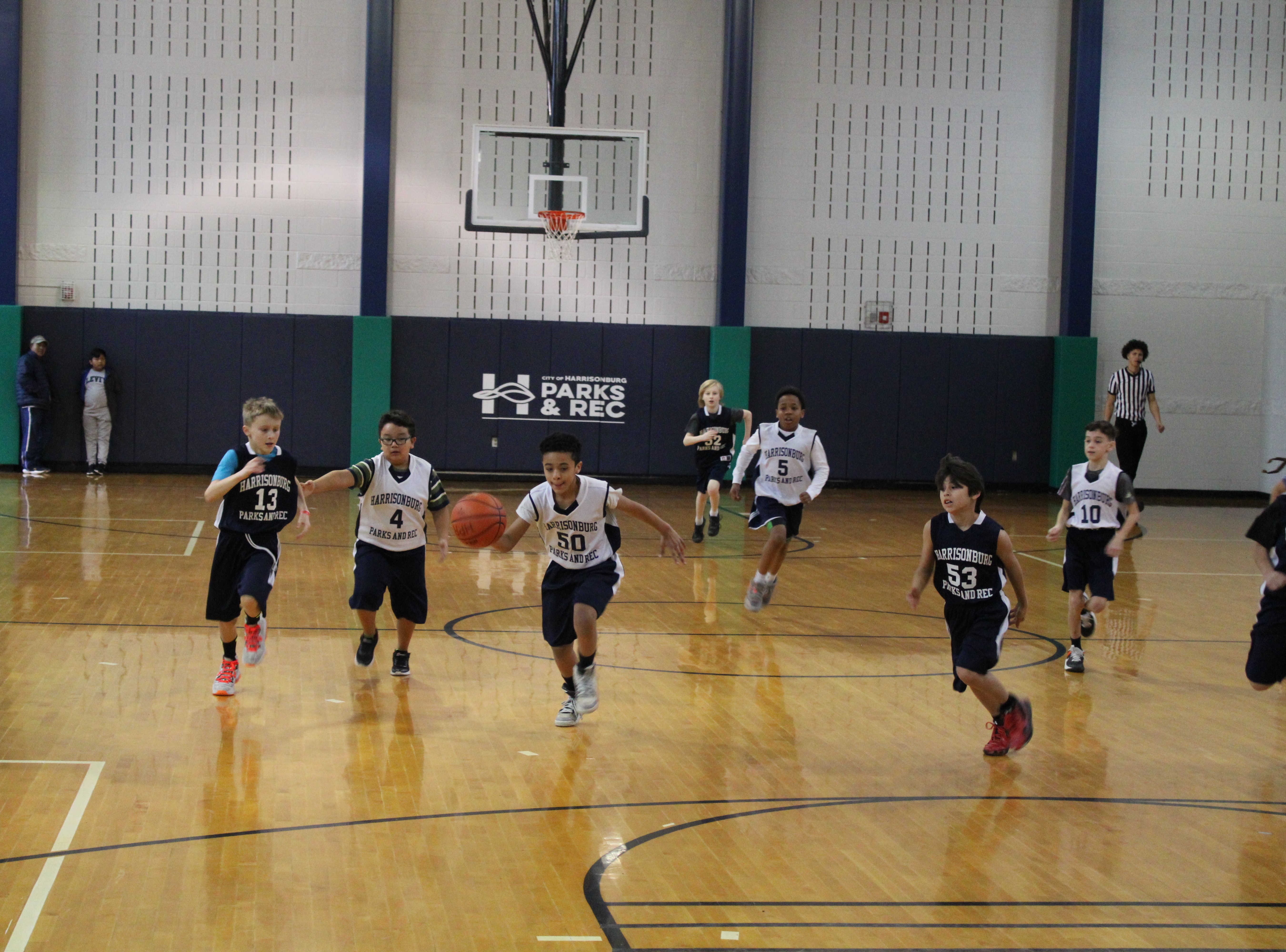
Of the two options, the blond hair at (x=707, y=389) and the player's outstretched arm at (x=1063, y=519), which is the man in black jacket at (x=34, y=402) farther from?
the player's outstretched arm at (x=1063, y=519)

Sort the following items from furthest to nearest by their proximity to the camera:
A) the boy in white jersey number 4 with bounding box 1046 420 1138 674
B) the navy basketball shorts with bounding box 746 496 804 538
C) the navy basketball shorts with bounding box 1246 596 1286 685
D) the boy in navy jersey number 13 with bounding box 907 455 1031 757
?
the navy basketball shorts with bounding box 746 496 804 538 < the boy in white jersey number 4 with bounding box 1046 420 1138 674 < the boy in navy jersey number 13 with bounding box 907 455 1031 757 < the navy basketball shorts with bounding box 1246 596 1286 685

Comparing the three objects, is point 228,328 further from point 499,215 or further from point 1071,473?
point 1071,473

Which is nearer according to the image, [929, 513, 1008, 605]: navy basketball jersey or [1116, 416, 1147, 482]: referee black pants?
[929, 513, 1008, 605]: navy basketball jersey

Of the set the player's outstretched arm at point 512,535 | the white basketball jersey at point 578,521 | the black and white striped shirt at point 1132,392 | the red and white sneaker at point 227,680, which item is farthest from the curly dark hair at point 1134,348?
the red and white sneaker at point 227,680

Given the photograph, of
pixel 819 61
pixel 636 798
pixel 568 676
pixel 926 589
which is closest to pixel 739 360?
pixel 819 61

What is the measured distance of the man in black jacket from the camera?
658 inches

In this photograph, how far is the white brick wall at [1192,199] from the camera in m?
18.4

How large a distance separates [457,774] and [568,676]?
40.4 inches

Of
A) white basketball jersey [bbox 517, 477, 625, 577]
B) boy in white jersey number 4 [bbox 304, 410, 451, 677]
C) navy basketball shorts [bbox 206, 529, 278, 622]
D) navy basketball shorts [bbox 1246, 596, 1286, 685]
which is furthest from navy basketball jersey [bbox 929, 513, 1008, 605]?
navy basketball shorts [bbox 206, 529, 278, 622]

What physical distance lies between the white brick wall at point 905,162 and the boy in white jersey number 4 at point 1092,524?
11.2m

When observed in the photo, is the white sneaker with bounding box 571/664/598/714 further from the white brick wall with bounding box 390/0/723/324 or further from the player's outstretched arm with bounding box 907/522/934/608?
the white brick wall with bounding box 390/0/723/324

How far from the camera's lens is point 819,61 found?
18281mm

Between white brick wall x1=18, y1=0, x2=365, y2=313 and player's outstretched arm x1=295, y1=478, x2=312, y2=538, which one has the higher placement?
white brick wall x1=18, y1=0, x2=365, y2=313

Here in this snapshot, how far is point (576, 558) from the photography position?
19.7 ft
